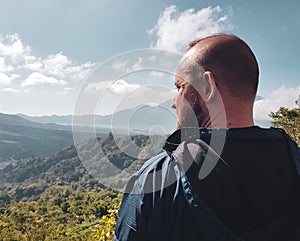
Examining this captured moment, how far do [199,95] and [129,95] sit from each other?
39 cm

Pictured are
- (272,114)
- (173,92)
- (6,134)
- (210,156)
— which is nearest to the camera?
(210,156)

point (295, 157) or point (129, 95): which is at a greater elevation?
point (129, 95)

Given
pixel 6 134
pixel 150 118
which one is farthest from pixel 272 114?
pixel 6 134

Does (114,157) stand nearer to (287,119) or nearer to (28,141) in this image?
(287,119)

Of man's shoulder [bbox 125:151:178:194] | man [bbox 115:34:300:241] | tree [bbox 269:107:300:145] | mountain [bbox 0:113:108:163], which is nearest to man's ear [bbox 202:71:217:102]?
man [bbox 115:34:300:241]

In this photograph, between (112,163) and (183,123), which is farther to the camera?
(112,163)

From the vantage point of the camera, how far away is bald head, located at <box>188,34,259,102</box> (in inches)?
31.9

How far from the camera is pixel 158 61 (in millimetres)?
1041

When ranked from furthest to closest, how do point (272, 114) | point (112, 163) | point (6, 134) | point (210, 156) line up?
point (6, 134), point (272, 114), point (112, 163), point (210, 156)

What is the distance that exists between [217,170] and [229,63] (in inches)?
11.2

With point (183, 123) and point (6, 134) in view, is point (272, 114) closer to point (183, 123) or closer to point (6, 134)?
point (183, 123)

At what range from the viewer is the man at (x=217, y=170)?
0.74m

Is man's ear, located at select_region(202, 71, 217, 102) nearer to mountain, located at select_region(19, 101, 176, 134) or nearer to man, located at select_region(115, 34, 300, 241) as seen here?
man, located at select_region(115, 34, 300, 241)

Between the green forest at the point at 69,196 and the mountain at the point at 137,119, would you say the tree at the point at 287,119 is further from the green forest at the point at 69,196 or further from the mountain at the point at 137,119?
the mountain at the point at 137,119
